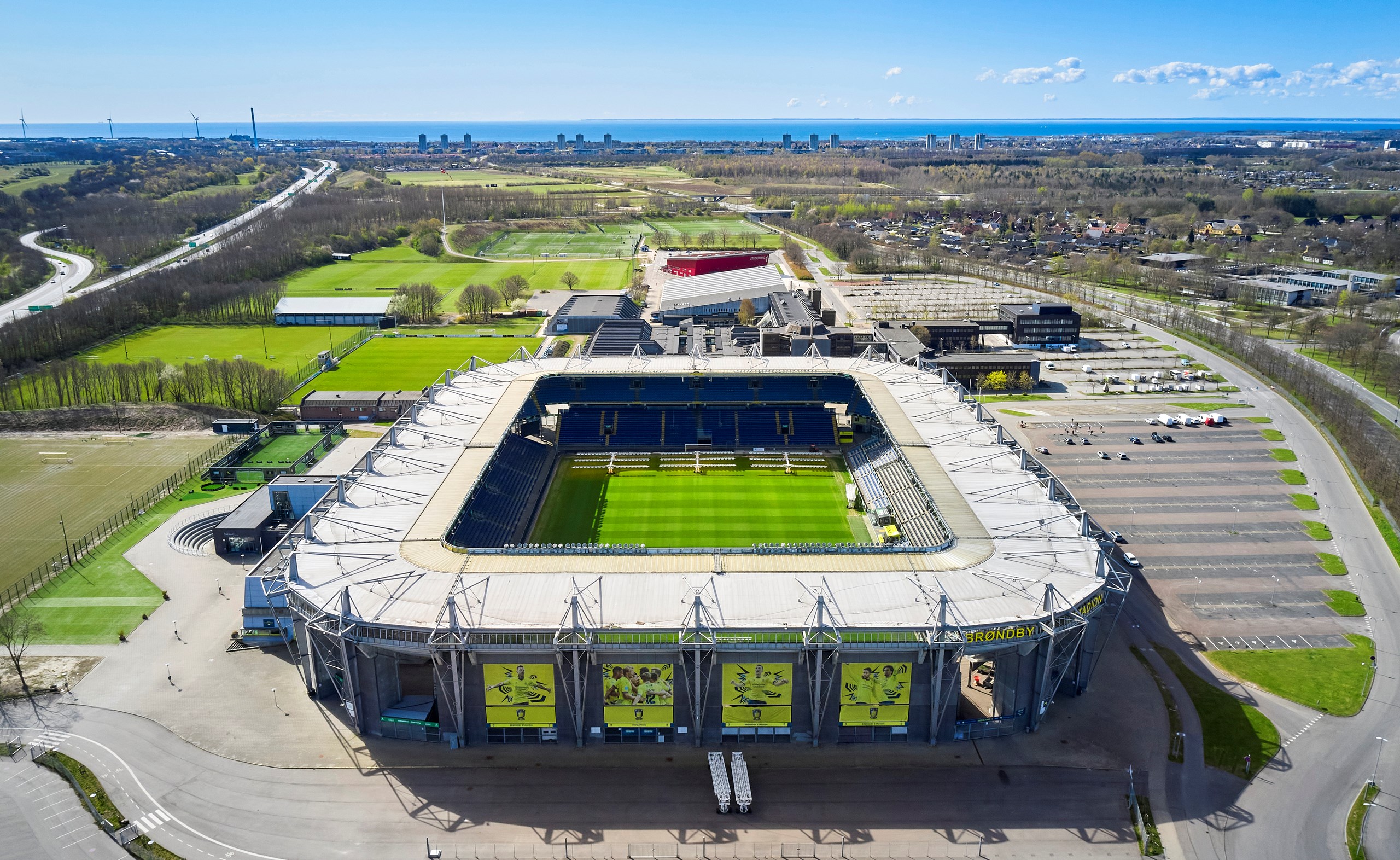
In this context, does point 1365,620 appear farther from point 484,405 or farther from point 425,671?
point 484,405

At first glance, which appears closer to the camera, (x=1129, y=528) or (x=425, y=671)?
(x=425, y=671)

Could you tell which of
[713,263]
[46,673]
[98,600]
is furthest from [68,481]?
A: [713,263]

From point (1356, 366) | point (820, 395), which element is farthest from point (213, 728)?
point (1356, 366)

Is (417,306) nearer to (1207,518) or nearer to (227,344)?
(227,344)

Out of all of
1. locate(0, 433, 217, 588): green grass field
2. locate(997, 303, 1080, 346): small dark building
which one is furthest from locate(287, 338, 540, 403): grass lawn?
locate(997, 303, 1080, 346): small dark building

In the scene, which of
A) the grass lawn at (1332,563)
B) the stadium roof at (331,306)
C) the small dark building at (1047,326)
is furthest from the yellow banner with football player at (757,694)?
the stadium roof at (331,306)

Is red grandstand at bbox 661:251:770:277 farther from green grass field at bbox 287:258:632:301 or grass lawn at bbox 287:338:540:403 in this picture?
grass lawn at bbox 287:338:540:403

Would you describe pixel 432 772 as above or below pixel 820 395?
below
